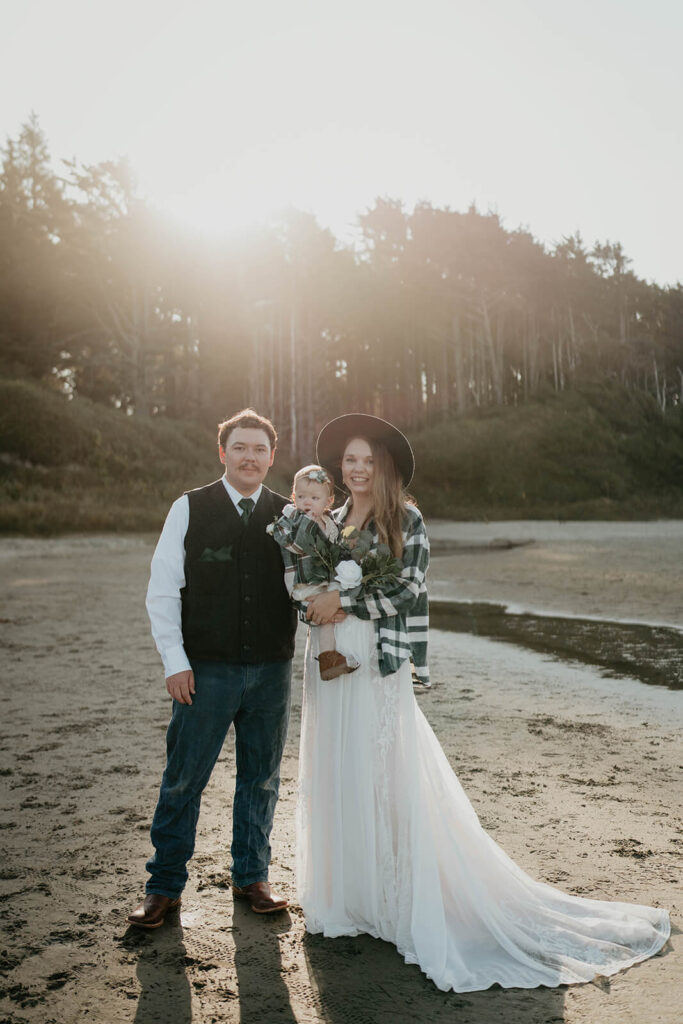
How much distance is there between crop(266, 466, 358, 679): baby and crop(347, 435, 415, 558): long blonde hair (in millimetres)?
179

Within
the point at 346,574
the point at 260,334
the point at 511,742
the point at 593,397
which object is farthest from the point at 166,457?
the point at 346,574

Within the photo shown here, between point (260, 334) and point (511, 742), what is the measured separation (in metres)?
44.1

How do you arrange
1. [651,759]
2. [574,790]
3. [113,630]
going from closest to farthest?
[574,790], [651,759], [113,630]

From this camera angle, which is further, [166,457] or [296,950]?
[166,457]

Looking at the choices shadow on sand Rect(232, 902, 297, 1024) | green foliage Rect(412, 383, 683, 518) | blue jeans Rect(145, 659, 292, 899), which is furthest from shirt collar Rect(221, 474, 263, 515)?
green foliage Rect(412, 383, 683, 518)

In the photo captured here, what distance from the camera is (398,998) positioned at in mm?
2791

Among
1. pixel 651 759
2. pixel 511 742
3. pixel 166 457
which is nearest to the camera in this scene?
pixel 651 759

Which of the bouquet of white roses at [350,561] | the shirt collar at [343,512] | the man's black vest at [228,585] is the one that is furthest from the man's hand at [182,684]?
the shirt collar at [343,512]

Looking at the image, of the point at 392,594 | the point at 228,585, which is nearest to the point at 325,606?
the point at 392,594

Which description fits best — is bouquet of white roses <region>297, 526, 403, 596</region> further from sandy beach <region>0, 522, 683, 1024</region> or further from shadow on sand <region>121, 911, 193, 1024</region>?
shadow on sand <region>121, 911, 193, 1024</region>

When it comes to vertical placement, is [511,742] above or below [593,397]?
below

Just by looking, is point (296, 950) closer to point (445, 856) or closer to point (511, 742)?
point (445, 856)

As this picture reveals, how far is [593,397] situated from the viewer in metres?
49.2

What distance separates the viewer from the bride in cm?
305
